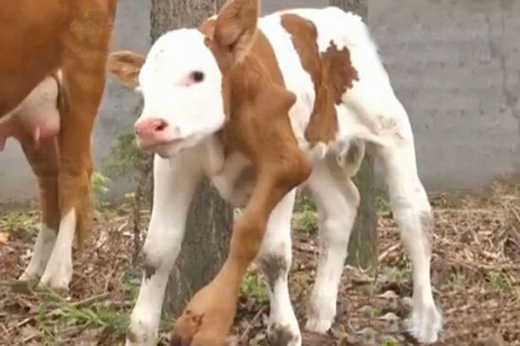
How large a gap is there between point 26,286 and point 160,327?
1028mm

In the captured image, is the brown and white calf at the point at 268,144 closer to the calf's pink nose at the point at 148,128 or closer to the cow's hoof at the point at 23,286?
the calf's pink nose at the point at 148,128

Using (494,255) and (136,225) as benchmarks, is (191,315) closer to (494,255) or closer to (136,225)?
(136,225)

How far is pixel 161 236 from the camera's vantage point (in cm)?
527

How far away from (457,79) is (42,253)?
5236 mm

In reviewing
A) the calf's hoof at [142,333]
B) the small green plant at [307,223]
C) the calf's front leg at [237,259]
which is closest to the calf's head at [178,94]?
the calf's front leg at [237,259]

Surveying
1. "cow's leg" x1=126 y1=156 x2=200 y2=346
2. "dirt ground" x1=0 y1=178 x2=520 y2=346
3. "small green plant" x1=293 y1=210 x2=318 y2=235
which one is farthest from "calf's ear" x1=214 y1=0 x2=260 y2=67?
"small green plant" x1=293 y1=210 x2=318 y2=235

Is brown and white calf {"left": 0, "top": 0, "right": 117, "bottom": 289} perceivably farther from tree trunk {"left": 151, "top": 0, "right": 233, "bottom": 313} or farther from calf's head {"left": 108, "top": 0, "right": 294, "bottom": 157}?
calf's head {"left": 108, "top": 0, "right": 294, "bottom": 157}

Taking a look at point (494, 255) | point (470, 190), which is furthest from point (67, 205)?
point (470, 190)

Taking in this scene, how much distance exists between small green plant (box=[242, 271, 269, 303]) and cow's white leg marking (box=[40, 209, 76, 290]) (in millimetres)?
840

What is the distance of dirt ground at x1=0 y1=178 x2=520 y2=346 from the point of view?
6043mm

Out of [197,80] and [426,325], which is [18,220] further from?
[197,80]

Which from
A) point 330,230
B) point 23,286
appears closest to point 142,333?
point 330,230

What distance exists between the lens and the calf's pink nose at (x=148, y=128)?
186 inches

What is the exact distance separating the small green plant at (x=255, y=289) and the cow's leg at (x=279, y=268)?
0.86 m
